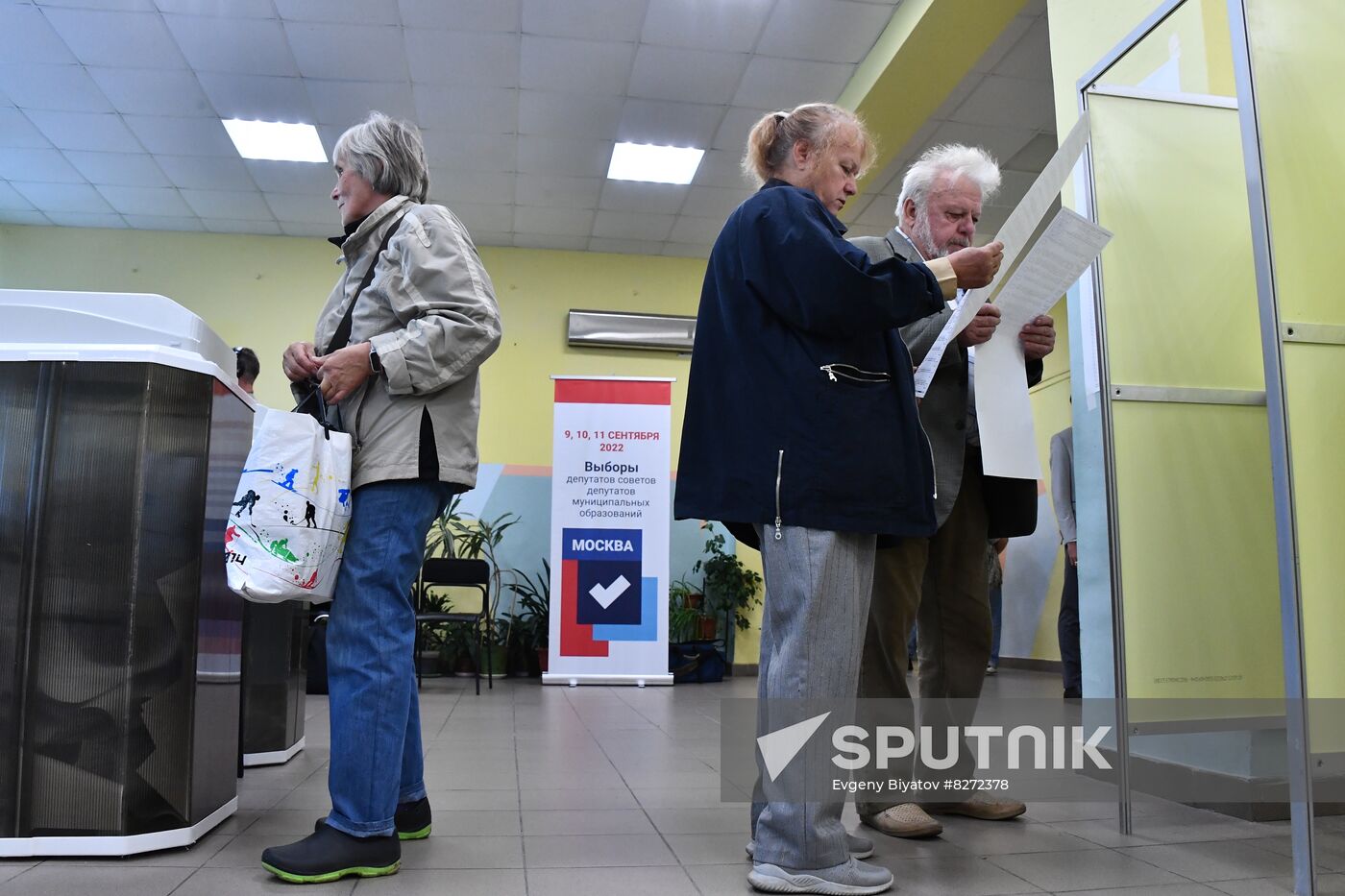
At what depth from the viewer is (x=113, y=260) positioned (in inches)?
295

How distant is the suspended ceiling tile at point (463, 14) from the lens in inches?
186

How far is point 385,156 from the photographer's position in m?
1.91

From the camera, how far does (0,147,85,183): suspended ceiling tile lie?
20.5 feet

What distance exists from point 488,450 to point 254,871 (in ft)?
20.2

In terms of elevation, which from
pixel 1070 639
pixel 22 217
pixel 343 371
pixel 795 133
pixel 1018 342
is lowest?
pixel 1070 639

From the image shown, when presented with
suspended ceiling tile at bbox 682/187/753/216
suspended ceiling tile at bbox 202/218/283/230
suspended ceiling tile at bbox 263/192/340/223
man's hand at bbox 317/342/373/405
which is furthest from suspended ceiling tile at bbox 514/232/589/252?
man's hand at bbox 317/342/373/405

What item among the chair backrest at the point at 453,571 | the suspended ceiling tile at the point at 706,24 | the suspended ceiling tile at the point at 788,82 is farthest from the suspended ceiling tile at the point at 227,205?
the suspended ceiling tile at the point at 788,82

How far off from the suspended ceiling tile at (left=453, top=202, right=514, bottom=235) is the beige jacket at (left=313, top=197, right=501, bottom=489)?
542 centimetres

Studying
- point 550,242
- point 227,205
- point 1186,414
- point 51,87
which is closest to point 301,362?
point 1186,414

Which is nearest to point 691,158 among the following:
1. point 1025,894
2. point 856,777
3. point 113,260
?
point 113,260

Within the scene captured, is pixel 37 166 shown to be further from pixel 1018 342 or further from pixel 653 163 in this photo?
pixel 1018 342

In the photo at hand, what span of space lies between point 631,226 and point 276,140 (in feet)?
8.35

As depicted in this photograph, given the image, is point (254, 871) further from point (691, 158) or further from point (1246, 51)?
point (691, 158)

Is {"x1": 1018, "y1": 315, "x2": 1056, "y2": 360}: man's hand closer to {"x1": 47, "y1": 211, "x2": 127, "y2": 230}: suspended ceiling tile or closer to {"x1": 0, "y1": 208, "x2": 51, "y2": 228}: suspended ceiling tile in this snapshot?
{"x1": 47, "y1": 211, "x2": 127, "y2": 230}: suspended ceiling tile
